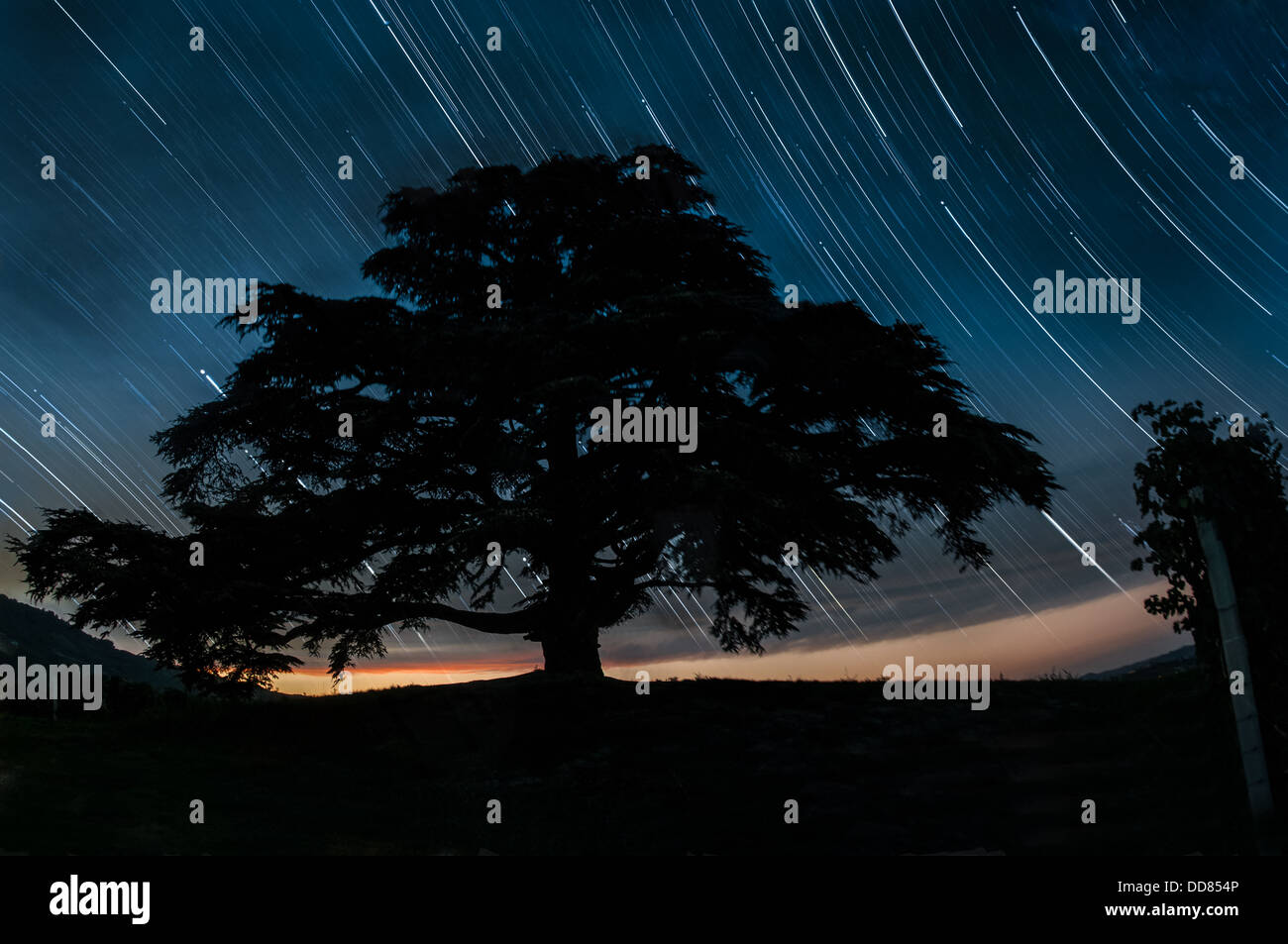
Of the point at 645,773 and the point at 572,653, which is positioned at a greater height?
the point at 572,653

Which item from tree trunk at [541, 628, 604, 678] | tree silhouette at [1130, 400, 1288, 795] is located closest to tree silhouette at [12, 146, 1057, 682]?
tree trunk at [541, 628, 604, 678]

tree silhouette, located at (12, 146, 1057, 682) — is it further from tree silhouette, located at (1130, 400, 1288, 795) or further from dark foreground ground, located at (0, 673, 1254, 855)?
tree silhouette, located at (1130, 400, 1288, 795)

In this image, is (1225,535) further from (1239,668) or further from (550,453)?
(550,453)

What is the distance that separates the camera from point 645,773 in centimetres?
1527

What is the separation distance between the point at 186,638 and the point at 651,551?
8.82 m

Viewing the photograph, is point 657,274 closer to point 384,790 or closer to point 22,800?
point 384,790

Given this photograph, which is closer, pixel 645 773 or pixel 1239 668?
pixel 1239 668

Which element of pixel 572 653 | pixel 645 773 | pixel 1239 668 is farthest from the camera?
pixel 572 653

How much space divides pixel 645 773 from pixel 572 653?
17.5 feet

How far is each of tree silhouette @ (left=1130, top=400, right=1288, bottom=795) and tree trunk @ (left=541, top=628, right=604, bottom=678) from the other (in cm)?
1193

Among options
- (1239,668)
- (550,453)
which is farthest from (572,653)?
(1239,668)

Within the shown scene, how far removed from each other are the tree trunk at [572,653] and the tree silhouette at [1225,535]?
11.9 meters

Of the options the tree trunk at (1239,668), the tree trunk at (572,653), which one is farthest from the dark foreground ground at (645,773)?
the tree trunk at (572,653)
